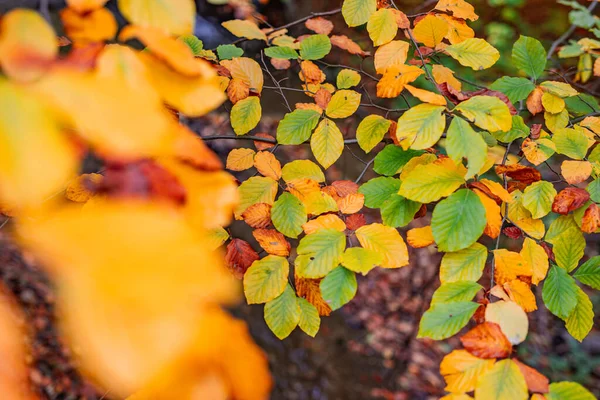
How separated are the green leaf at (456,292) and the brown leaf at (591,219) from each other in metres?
0.35

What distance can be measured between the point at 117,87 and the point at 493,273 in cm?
83

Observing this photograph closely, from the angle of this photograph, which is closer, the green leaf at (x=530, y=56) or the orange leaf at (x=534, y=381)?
the orange leaf at (x=534, y=381)

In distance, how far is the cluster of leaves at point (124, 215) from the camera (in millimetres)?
269

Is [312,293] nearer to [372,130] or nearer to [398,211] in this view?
[398,211]

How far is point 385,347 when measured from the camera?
3.28 meters

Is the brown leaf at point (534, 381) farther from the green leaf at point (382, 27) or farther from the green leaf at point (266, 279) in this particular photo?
the green leaf at point (382, 27)

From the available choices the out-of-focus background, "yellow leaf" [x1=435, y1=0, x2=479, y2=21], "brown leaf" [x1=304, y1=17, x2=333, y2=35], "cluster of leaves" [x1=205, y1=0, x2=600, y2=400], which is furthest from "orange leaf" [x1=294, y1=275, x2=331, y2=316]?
the out-of-focus background

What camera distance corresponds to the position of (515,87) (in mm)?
1153

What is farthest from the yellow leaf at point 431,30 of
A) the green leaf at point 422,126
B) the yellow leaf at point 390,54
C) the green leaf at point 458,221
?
the green leaf at point 458,221

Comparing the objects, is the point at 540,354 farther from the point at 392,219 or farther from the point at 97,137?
the point at 97,137

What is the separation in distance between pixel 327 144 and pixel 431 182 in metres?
0.34

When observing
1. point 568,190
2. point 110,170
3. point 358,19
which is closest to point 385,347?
point 568,190

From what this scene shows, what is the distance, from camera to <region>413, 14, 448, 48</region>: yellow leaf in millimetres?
1098

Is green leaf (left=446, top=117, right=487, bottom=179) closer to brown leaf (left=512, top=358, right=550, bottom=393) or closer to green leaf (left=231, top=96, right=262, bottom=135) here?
brown leaf (left=512, top=358, right=550, bottom=393)
